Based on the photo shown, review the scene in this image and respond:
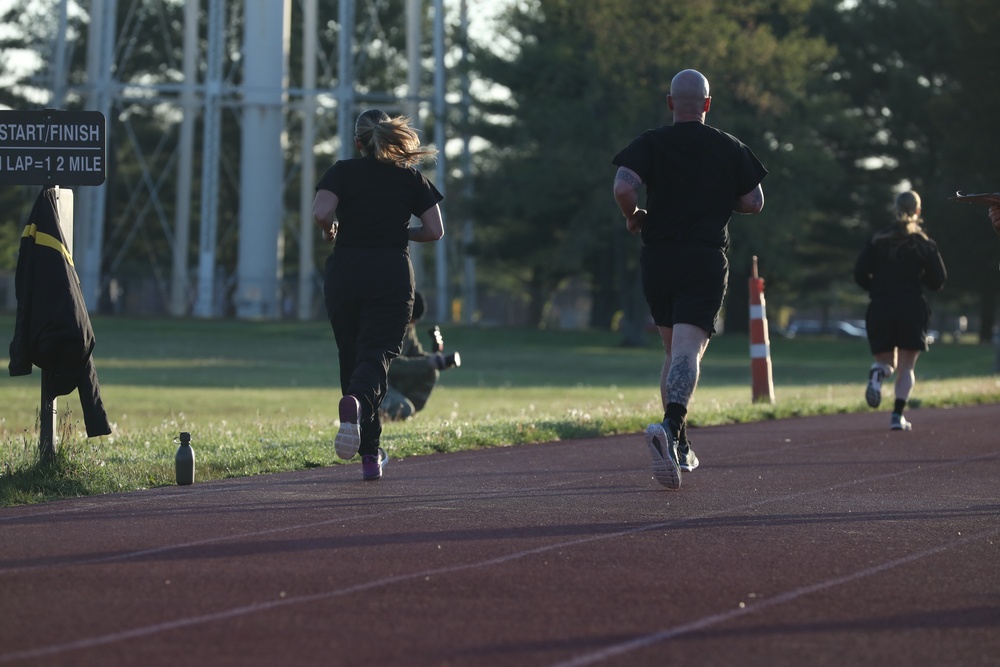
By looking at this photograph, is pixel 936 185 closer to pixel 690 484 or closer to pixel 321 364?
pixel 321 364

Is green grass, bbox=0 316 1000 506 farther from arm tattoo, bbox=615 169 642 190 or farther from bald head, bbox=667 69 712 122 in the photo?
→ bald head, bbox=667 69 712 122

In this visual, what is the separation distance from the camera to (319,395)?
23000 mm

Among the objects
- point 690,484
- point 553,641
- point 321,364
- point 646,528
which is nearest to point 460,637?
point 553,641

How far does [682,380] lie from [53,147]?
351cm

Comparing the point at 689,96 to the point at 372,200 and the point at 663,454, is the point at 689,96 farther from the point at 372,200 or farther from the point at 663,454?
the point at 663,454

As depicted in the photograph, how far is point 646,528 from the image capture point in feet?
23.5

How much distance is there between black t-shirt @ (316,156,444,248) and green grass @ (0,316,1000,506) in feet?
5.42

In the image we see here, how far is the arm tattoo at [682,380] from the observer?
862cm

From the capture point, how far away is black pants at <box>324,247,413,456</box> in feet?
28.9

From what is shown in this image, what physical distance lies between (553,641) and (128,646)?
47.7 inches

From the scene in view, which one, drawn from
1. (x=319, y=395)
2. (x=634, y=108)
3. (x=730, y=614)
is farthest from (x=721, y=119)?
(x=730, y=614)

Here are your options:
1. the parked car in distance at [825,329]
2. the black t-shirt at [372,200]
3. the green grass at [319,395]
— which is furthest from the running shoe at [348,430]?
the parked car in distance at [825,329]

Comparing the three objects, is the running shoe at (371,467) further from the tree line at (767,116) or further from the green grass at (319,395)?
the tree line at (767,116)

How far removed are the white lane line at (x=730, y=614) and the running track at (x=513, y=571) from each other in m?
0.01
